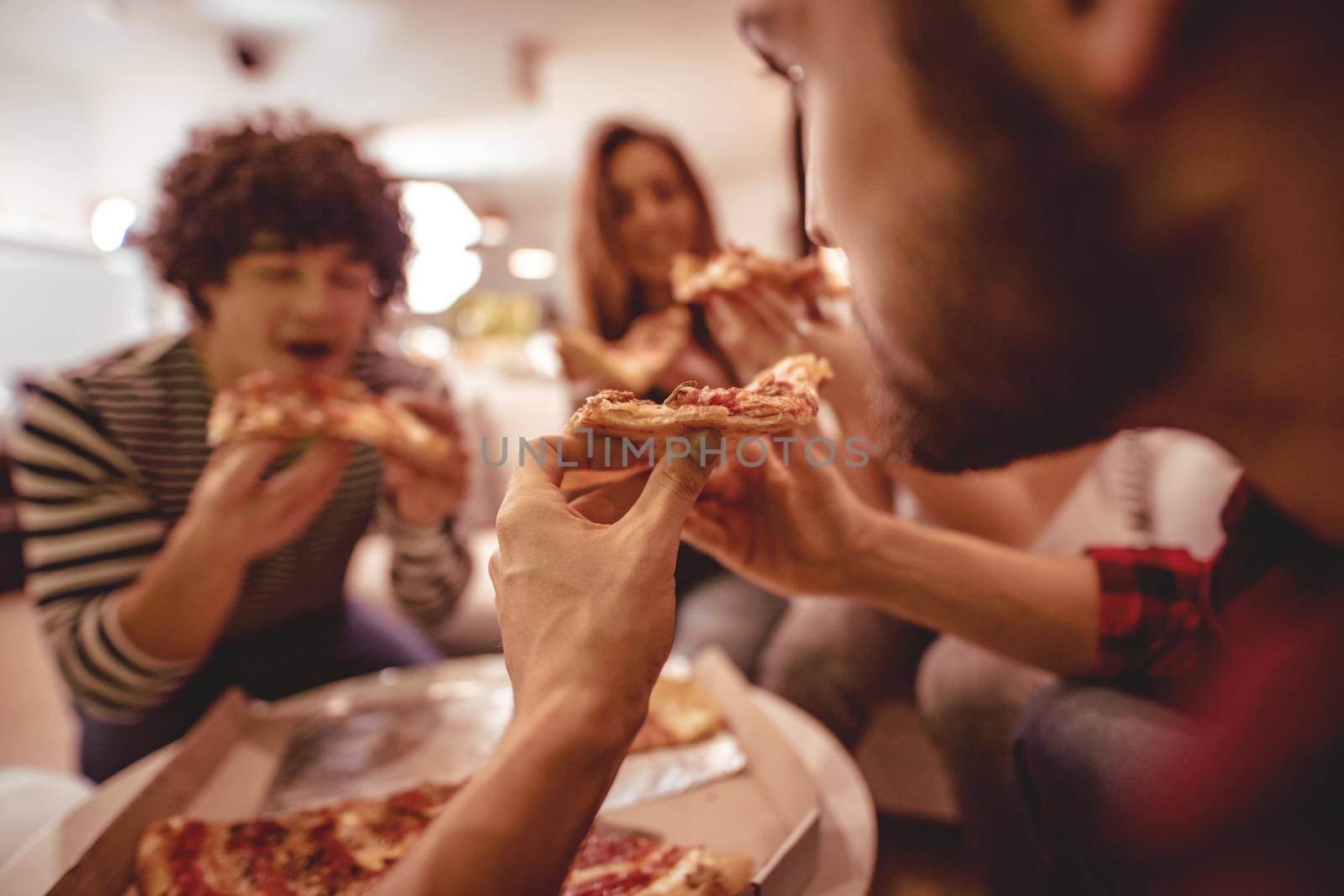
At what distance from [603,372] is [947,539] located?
86 cm

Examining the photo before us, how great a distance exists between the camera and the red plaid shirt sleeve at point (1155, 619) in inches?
33.6

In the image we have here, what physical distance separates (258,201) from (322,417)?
1.46 ft

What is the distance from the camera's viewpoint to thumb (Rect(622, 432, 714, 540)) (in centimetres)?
52

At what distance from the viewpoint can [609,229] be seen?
210cm

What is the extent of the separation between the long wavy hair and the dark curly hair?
2.45 ft

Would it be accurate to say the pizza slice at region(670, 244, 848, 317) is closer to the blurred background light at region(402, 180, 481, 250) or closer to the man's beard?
the man's beard

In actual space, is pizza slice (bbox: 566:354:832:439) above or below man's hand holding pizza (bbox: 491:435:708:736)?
above

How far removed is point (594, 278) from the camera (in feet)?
6.93

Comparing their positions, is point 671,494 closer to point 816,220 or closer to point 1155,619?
point 816,220

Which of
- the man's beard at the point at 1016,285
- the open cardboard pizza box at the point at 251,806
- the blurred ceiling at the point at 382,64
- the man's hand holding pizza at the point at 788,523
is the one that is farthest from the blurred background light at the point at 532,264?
the man's beard at the point at 1016,285

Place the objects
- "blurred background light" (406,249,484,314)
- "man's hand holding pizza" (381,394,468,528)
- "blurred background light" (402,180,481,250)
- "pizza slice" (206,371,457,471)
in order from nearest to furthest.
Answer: "pizza slice" (206,371,457,471)
"man's hand holding pizza" (381,394,468,528)
"blurred background light" (402,180,481,250)
"blurred background light" (406,249,484,314)

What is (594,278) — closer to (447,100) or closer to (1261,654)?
(1261,654)

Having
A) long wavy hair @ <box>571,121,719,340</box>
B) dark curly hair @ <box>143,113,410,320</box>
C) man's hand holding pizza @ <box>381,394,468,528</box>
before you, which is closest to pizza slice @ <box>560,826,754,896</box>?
man's hand holding pizza @ <box>381,394,468,528</box>

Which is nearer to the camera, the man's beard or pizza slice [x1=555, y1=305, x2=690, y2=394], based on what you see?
the man's beard
